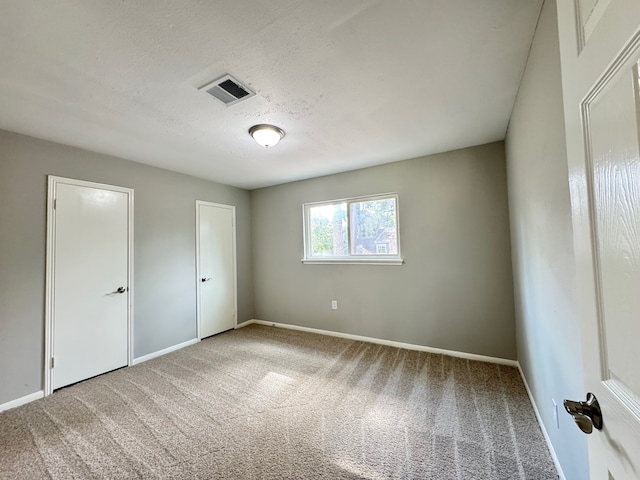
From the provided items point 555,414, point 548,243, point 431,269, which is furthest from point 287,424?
point 431,269

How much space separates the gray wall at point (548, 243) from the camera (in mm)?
1119

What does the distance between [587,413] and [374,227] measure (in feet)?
9.91

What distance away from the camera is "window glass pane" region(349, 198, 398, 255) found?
3422mm

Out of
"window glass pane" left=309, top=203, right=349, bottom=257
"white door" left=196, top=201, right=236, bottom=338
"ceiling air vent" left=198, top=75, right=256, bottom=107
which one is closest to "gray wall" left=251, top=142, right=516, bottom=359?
"window glass pane" left=309, top=203, right=349, bottom=257

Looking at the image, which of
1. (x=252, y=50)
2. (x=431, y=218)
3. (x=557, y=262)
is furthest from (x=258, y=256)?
(x=557, y=262)

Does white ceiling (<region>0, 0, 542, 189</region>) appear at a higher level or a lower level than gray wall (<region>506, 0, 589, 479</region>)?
higher

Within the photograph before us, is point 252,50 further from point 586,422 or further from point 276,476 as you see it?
point 276,476

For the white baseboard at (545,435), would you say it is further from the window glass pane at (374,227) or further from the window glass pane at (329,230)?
the window glass pane at (329,230)

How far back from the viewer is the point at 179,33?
4.26ft

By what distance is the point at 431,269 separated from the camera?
122 inches

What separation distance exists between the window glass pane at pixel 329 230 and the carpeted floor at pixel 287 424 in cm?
156

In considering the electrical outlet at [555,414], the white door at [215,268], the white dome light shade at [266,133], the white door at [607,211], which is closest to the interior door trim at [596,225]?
the white door at [607,211]

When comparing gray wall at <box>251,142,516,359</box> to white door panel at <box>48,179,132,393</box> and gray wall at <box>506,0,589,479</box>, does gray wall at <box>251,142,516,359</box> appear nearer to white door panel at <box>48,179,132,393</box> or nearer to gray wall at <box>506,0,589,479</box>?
gray wall at <box>506,0,589,479</box>

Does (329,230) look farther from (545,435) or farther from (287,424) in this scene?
(545,435)
